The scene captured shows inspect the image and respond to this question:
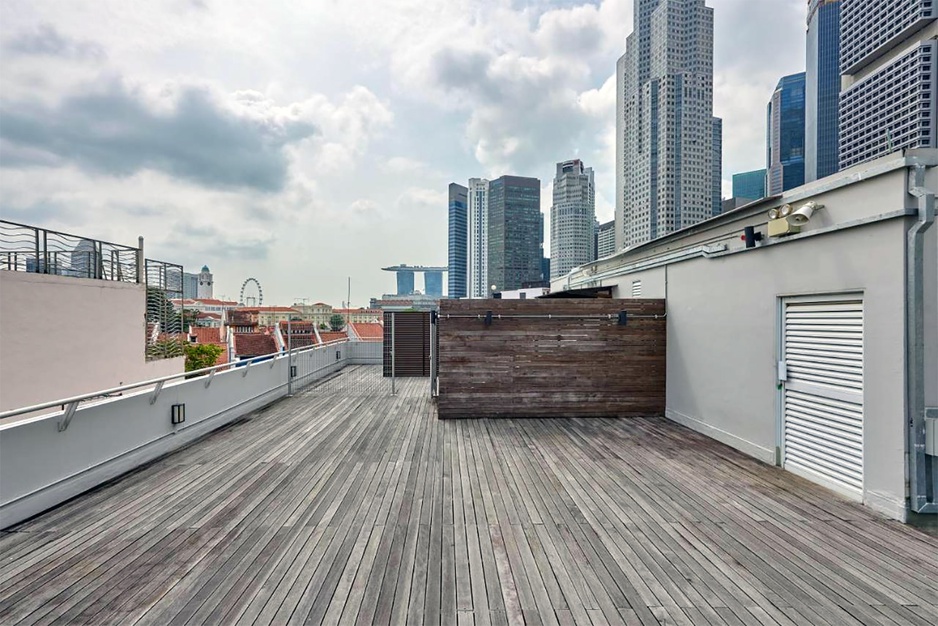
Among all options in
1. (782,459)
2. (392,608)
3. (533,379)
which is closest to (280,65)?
(533,379)

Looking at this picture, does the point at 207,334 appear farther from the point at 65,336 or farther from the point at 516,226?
the point at 516,226

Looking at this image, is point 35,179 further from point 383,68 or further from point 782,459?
point 782,459

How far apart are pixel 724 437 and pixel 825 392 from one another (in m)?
1.48

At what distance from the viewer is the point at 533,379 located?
608cm

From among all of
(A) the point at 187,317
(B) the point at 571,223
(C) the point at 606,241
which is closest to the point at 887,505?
(A) the point at 187,317

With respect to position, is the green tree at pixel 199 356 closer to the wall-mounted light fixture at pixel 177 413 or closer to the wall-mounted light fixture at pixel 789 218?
the wall-mounted light fixture at pixel 177 413

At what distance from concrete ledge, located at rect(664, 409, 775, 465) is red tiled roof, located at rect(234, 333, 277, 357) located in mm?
16802

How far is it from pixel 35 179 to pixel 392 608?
58.0 ft

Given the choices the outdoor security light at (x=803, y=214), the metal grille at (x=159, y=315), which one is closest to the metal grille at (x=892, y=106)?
the outdoor security light at (x=803, y=214)

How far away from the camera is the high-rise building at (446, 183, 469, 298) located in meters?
112

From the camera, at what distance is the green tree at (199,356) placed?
17.8 m

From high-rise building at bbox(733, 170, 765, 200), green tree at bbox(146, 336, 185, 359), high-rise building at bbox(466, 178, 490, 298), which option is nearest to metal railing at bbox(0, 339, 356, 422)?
green tree at bbox(146, 336, 185, 359)

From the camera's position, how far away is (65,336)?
611 cm

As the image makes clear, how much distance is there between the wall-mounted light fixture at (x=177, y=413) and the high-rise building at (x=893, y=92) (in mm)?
8830
